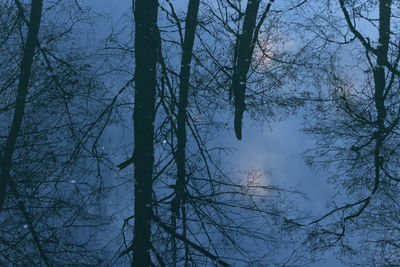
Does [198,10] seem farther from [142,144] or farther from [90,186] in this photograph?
[90,186]

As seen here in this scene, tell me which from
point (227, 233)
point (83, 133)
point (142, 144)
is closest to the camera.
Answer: point (142, 144)

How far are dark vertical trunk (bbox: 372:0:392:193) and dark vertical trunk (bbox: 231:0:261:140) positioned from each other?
1.73 metres

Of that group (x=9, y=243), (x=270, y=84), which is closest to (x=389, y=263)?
(x=270, y=84)

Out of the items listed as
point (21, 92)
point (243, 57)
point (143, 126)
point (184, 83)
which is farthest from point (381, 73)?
point (21, 92)

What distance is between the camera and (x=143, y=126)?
3387 millimetres

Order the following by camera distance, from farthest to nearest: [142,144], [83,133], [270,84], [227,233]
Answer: [270,84]
[83,133]
[227,233]
[142,144]

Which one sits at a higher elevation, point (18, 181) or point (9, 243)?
point (18, 181)

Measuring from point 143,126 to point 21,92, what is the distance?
1.95 metres

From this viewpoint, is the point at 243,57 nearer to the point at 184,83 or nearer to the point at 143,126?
the point at 184,83

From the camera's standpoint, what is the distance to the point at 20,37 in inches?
195

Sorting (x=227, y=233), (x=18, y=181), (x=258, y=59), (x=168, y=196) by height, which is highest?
(x=258, y=59)

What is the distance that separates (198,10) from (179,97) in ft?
3.27

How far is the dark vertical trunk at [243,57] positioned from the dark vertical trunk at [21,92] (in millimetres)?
2321

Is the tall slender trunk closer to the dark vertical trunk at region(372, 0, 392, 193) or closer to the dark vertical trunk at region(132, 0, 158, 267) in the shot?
the dark vertical trunk at region(132, 0, 158, 267)
